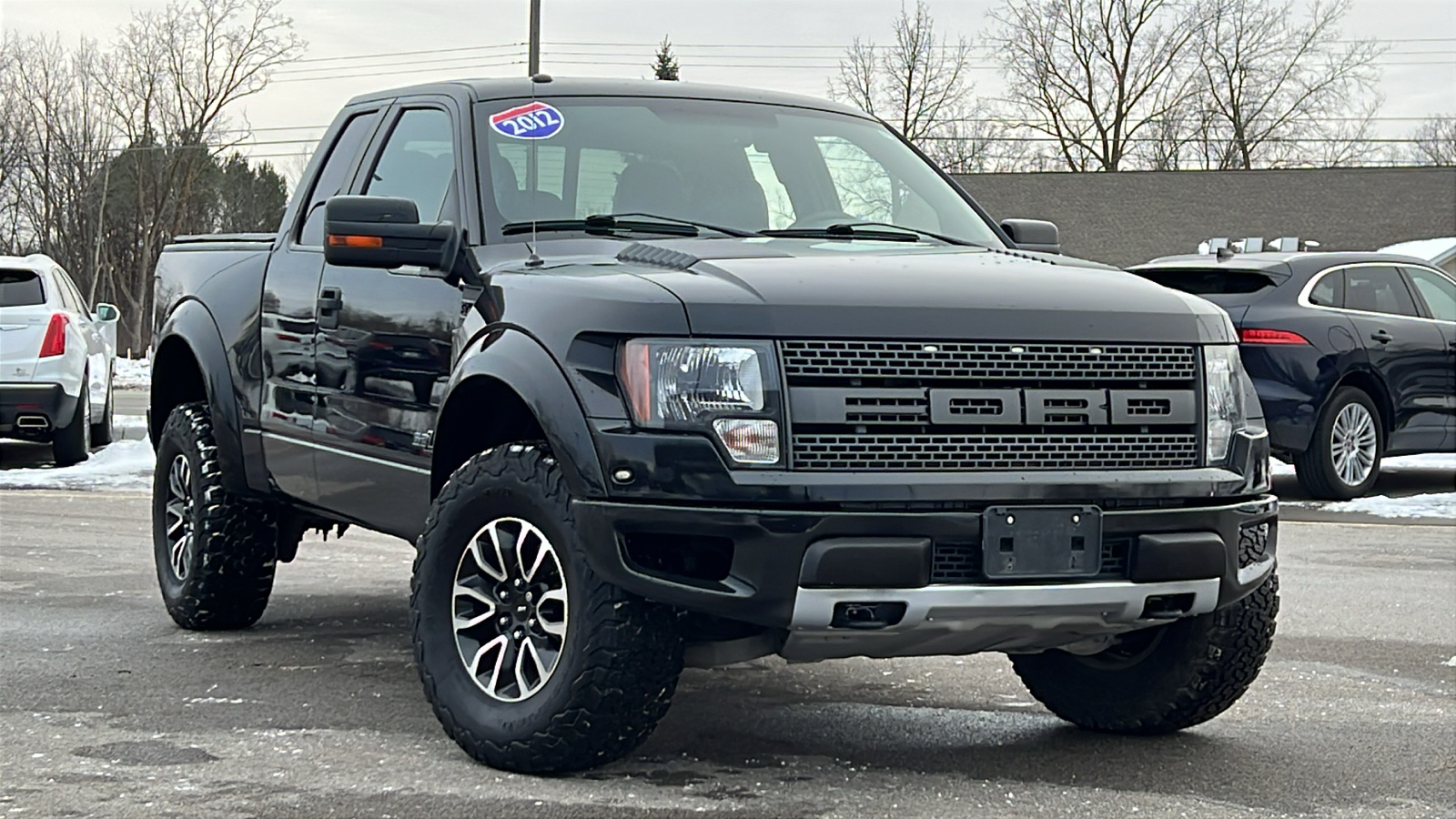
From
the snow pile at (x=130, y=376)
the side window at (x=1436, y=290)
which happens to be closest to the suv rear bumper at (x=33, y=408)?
the side window at (x=1436, y=290)

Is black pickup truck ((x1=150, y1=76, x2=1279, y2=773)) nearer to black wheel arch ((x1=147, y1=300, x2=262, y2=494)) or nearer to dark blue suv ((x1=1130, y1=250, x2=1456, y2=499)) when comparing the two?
black wheel arch ((x1=147, y1=300, x2=262, y2=494))

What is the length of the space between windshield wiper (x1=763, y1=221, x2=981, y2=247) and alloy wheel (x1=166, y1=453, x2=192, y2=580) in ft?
8.89

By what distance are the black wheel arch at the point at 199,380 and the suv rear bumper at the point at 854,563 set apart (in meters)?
2.68

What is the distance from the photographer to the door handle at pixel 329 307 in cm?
600

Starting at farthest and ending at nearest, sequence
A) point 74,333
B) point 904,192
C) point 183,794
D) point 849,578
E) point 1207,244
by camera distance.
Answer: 1. point 1207,244
2. point 74,333
3. point 904,192
4. point 183,794
5. point 849,578

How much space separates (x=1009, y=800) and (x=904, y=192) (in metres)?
2.19

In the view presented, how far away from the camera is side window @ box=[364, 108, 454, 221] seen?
5.87 m

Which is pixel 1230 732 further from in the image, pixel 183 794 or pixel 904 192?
pixel 183 794

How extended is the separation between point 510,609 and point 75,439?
36.5 ft

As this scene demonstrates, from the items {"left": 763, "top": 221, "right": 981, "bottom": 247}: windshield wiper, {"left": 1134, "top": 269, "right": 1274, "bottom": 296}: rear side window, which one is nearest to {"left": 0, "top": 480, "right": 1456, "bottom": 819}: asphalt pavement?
{"left": 763, "top": 221, "right": 981, "bottom": 247}: windshield wiper

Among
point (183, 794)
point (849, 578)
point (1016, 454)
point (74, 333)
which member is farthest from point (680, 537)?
point (74, 333)

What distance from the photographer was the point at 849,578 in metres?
4.22

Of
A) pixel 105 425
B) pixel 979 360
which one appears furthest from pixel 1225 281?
pixel 105 425

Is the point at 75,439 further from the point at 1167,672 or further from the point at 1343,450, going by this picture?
the point at 1167,672
